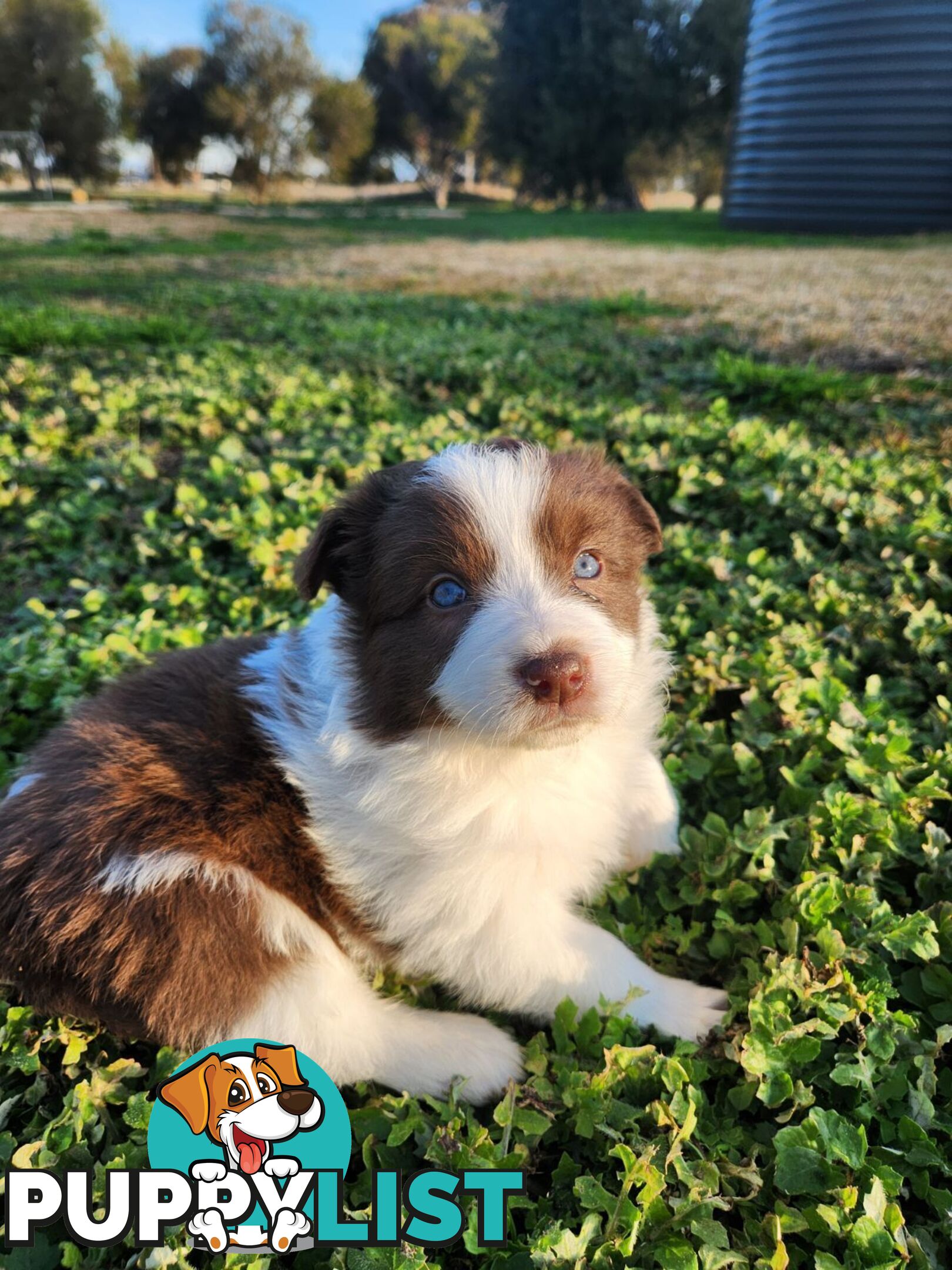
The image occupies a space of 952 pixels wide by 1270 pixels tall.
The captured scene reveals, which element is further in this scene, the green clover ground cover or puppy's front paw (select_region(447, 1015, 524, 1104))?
puppy's front paw (select_region(447, 1015, 524, 1104))

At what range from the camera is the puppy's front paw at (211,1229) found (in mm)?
1942

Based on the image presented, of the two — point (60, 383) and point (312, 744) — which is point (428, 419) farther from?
point (312, 744)

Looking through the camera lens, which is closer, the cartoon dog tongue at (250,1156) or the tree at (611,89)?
the cartoon dog tongue at (250,1156)

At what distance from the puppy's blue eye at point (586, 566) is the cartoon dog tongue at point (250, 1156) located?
1.64 m

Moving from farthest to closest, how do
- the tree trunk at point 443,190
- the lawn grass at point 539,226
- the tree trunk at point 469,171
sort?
1. the tree trunk at point 469,171
2. the tree trunk at point 443,190
3. the lawn grass at point 539,226

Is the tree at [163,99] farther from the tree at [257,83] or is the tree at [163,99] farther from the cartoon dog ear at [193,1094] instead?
the cartoon dog ear at [193,1094]

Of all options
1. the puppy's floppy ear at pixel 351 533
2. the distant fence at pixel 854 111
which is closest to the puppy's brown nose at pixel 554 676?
the puppy's floppy ear at pixel 351 533

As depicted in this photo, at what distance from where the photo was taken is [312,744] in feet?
8.41

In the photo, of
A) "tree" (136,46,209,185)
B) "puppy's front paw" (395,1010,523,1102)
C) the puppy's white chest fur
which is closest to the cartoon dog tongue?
"puppy's front paw" (395,1010,523,1102)

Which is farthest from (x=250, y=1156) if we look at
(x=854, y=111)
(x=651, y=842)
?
(x=854, y=111)

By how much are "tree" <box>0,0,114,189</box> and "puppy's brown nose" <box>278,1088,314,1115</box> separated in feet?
166

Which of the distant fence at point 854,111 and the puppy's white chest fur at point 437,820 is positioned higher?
the distant fence at point 854,111

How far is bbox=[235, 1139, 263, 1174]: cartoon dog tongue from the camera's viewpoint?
74.3 inches

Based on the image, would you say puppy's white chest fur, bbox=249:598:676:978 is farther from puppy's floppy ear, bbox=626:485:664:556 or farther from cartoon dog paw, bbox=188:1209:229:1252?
cartoon dog paw, bbox=188:1209:229:1252
